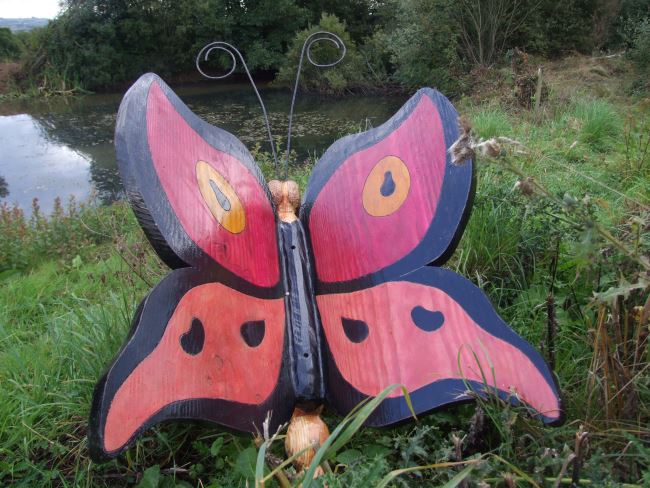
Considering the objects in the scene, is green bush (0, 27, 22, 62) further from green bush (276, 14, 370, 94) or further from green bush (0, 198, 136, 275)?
green bush (0, 198, 136, 275)

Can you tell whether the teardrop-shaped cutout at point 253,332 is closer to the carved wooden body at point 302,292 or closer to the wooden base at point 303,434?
the carved wooden body at point 302,292

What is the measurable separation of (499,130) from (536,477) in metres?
3.57

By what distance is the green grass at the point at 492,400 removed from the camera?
94cm

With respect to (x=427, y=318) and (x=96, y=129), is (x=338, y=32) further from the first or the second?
(x=427, y=318)

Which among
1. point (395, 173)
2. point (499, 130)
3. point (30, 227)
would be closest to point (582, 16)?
point (499, 130)

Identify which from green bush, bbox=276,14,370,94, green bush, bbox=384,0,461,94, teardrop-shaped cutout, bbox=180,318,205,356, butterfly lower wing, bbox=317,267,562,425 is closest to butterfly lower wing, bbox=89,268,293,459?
teardrop-shaped cutout, bbox=180,318,205,356

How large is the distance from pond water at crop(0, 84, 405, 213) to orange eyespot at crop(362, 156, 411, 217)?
4.97 metres

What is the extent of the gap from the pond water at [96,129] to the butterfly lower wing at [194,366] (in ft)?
17.4

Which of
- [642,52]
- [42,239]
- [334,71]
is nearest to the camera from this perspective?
[42,239]

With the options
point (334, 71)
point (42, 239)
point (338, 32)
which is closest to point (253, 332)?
point (42, 239)

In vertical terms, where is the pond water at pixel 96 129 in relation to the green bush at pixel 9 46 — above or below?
below

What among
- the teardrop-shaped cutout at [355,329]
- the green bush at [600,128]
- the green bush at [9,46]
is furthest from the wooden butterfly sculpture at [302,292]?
the green bush at [9,46]

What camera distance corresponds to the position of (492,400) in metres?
1.01

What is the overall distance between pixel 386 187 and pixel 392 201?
0.15 feet
